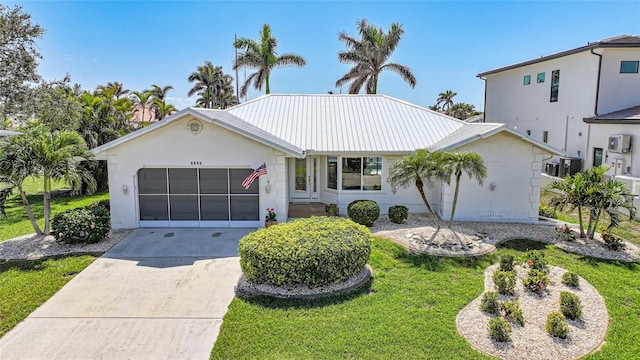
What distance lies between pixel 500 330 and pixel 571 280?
3549 millimetres

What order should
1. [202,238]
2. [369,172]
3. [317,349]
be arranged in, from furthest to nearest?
[369,172] < [202,238] < [317,349]

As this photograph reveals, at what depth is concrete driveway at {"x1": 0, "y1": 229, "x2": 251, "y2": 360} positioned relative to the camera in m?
7.16

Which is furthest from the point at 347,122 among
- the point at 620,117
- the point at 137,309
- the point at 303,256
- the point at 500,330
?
the point at 620,117

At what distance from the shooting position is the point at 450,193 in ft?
51.0

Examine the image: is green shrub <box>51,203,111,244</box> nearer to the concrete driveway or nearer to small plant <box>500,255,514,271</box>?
the concrete driveway

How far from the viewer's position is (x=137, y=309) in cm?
862

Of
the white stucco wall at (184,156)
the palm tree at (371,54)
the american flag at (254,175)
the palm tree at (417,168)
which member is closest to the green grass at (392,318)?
the palm tree at (417,168)

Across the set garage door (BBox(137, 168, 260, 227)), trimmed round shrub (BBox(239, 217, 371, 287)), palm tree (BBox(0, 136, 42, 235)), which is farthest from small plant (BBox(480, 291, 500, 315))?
palm tree (BBox(0, 136, 42, 235))

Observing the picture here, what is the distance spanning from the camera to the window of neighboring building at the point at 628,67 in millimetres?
21141

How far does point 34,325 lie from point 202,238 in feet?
19.5

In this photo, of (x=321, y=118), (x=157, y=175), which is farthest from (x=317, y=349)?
(x=321, y=118)

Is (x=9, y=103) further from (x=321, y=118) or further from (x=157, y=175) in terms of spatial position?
(x=321, y=118)

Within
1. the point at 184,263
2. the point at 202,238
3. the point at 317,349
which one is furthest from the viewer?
the point at 202,238

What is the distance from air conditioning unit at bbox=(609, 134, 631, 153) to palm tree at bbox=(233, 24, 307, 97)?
23350mm
